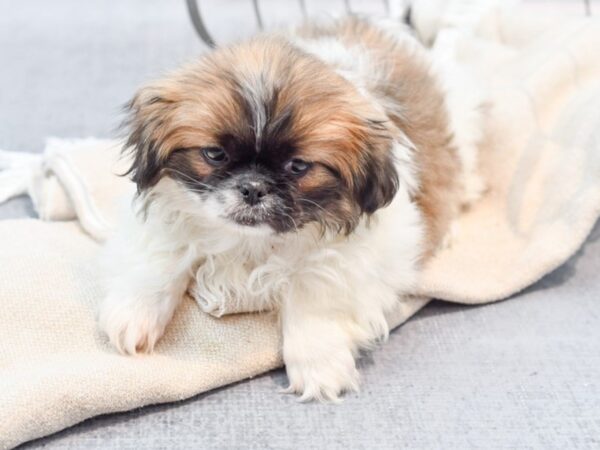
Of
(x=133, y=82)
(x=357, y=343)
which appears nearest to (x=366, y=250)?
(x=357, y=343)

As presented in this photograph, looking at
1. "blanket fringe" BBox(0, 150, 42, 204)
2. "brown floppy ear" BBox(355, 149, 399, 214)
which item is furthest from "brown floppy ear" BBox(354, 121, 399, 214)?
"blanket fringe" BBox(0, 150, 42, 204)

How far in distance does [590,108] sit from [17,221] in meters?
1.52

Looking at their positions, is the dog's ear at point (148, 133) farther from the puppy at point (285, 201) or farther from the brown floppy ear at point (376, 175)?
the brown floppy ear at point (376, 175)

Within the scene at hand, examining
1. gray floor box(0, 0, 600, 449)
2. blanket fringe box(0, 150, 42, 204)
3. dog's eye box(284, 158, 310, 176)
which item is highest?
dog's eye box(284, 158, 310, 176)

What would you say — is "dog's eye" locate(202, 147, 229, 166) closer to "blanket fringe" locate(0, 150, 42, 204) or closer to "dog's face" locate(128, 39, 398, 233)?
"dog's face" locate(128, 39, 398, 233)

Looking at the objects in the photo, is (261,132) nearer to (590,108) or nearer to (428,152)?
(428,152)

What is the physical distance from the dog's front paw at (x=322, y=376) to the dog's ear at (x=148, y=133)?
454 mm

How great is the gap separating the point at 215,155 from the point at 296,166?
144 mm

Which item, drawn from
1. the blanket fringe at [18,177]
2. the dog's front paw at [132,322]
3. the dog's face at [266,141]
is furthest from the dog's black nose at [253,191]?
the blanket fringe at [18,177]

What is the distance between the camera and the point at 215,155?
149cm

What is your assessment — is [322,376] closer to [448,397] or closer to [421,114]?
[448,397]

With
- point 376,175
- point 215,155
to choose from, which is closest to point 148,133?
point 215,155

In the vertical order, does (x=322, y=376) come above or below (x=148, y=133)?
below

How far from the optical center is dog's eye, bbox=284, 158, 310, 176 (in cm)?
148
